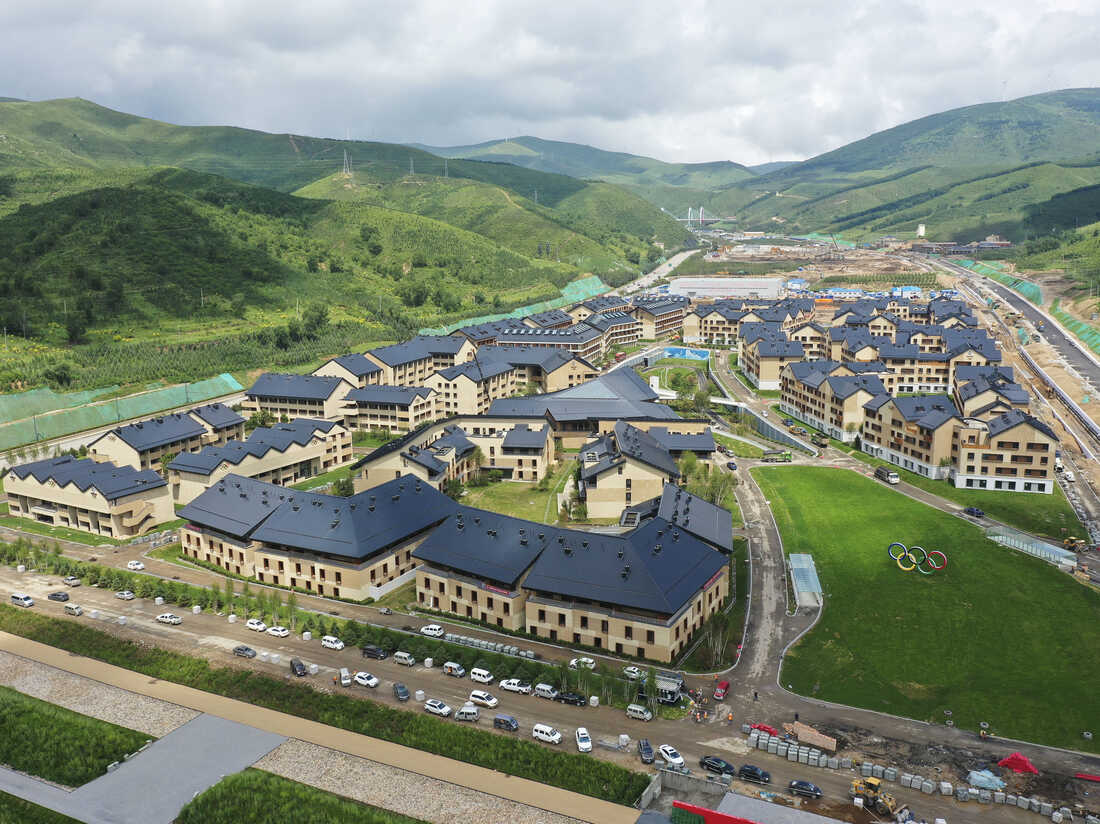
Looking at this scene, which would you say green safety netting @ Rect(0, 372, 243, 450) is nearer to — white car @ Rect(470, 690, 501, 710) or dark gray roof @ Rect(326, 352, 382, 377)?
dark gray roof @ Rect(326, 352, 382, 377)

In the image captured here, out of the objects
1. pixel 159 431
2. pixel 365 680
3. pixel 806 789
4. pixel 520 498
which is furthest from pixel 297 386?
pixel 806 789

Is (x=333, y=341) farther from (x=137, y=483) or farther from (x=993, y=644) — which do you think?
(x=993, y=644)

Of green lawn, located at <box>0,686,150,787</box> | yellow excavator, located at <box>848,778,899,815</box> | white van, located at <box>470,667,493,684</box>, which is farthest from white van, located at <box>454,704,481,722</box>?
yellow excavator, located at <box>848,778,899,815</box>

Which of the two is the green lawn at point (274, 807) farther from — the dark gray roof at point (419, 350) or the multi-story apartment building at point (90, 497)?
the dark gray roof at point (419, 350)

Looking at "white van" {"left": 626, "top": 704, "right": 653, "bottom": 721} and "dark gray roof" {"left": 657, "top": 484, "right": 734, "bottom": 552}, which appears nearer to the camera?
"white van" {"left": 626, "top": 704, "right": 653, "bottom": 721}

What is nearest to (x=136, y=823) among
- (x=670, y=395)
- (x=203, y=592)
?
(x=203, y=592)

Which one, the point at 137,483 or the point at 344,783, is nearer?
the point at 344,783
